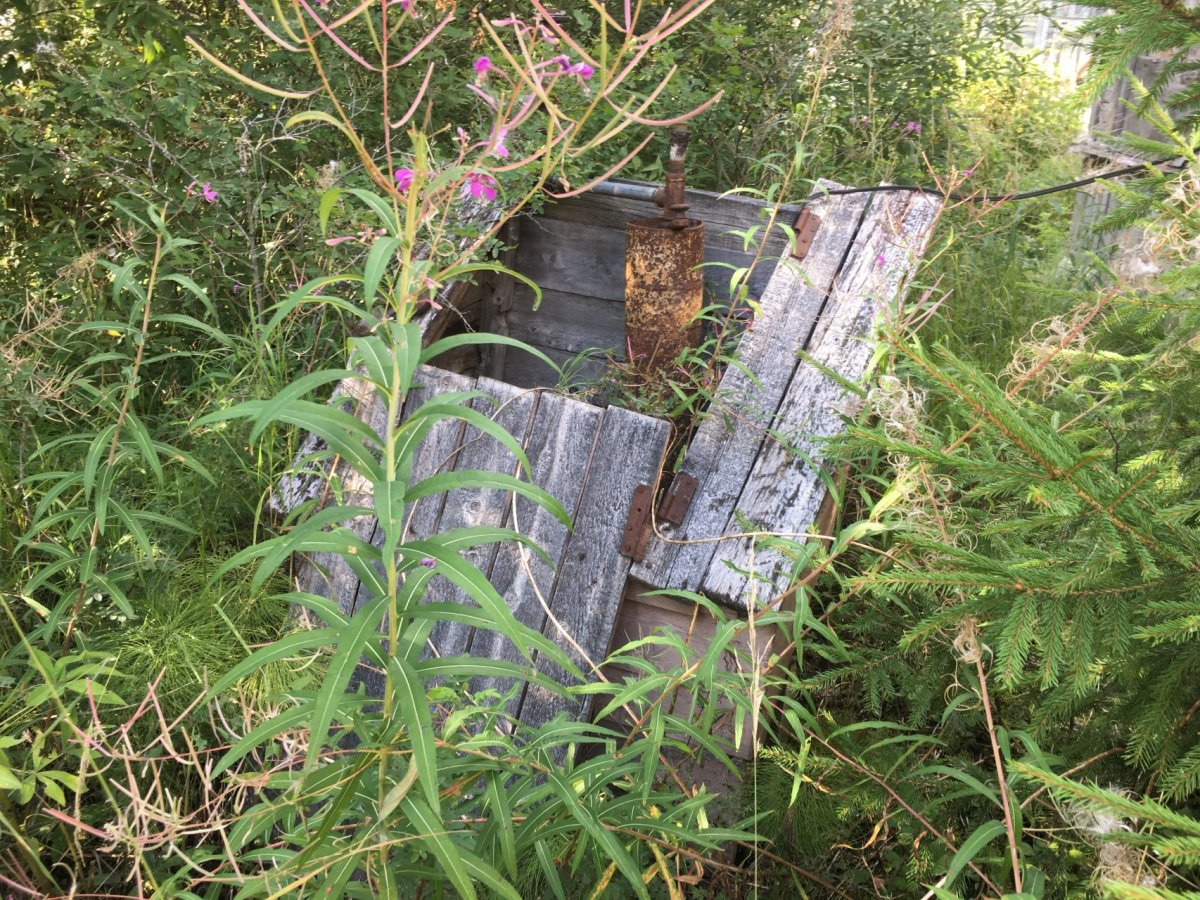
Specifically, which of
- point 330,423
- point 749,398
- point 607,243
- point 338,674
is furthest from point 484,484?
point 607,243

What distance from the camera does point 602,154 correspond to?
13.8ft

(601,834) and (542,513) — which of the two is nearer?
(601,834)

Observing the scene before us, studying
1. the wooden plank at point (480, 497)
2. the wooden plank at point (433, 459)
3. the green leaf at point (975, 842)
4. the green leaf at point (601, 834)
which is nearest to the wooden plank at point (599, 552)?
the wooden plank at point (480, 497)

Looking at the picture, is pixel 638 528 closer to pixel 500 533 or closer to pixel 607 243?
pixel 500 533

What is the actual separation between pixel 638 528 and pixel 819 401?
2.22 ft

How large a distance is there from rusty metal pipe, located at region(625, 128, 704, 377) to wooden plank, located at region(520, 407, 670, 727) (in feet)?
1.63

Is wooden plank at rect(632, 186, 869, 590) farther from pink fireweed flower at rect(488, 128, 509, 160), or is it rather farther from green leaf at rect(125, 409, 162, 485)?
pink fireweed flower at rect(488, 128, 509, 160)

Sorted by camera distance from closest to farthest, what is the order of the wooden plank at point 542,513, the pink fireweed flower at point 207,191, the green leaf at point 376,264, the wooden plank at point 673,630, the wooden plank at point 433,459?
the green leaf at point 376,264, the wooden plank at point 673,630, the wooden plank at point 542,513, the wooden plank at point 433,459, the pink fireweed flower at point 207,191

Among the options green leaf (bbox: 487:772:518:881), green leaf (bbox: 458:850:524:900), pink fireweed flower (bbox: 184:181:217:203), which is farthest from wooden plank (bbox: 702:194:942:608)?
pink fireweed flower (bbox: 184:181:217:203)

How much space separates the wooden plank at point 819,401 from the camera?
2609 mm

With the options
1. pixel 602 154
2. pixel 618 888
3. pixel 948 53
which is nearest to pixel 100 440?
pixel 618 888

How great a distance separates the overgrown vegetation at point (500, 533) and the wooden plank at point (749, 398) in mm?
211

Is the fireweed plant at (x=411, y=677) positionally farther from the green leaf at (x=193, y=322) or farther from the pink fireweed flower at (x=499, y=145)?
the green leaf at (x=193, y=322)

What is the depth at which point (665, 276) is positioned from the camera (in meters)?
3.34
